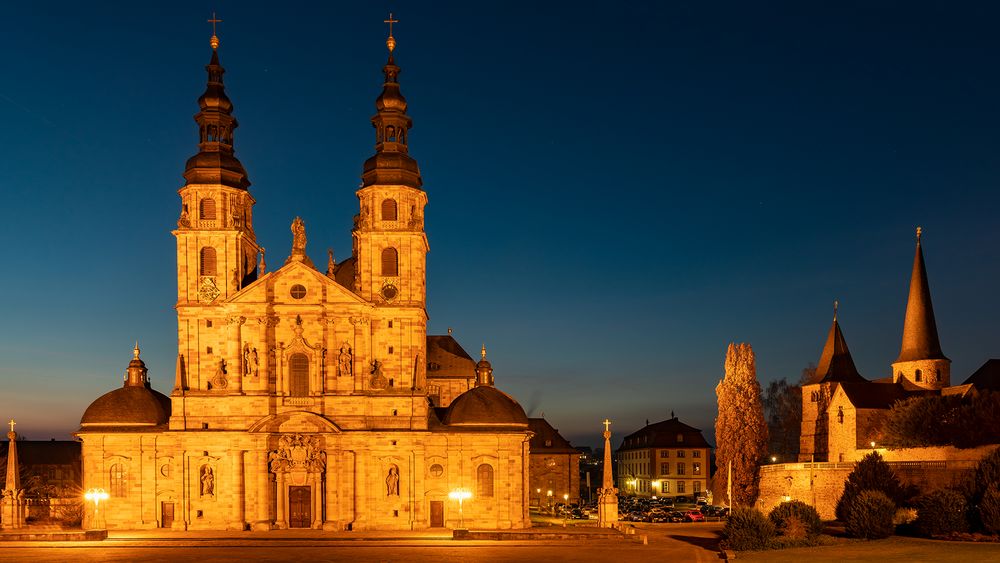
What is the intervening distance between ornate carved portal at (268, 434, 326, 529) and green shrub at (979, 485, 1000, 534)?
35717 millimetres

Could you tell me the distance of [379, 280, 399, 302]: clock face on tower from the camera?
201ft

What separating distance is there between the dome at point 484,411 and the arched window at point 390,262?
30.1ft

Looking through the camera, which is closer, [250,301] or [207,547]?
[207,547]

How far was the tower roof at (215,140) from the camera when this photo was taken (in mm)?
61312

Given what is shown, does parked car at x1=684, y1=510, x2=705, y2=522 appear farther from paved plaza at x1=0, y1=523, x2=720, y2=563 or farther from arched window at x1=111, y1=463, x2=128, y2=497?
arched window at x1=111, y1=463, x2=128, y2=497

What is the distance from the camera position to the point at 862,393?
80312mm

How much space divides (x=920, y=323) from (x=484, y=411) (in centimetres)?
4341

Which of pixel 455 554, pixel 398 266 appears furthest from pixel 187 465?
pixel 455 554

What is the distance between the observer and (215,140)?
205 feet

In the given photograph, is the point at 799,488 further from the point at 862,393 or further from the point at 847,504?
the point at 862,393

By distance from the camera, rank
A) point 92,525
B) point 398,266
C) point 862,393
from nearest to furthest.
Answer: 1. point 92,525
2. point 398,266
3. point 862,393

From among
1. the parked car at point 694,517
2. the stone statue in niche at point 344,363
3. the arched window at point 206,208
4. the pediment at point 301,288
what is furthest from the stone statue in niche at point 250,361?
the parked car at point 694,517

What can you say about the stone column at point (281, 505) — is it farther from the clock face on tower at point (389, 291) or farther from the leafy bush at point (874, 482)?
the leafy bush at point (874, 482)

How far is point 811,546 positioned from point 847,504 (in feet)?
28.1
